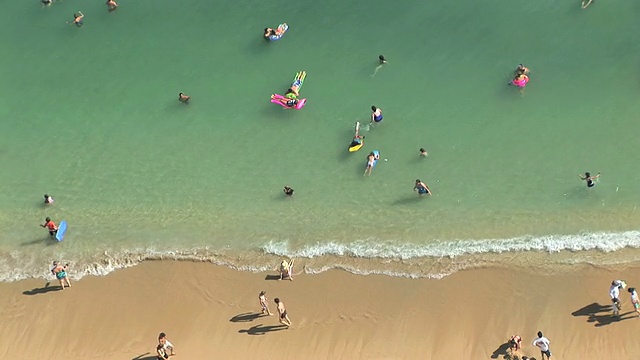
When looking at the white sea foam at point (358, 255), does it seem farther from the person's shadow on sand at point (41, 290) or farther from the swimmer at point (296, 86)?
the swimmer at point (296, 86)

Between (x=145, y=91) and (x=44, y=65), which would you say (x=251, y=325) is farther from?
(x=44, y=65)

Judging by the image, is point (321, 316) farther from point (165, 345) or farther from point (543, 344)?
point (543, 344)

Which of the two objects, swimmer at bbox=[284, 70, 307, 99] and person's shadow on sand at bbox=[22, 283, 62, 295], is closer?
person's shadow on sand at bbox=[22, 283, 62, 295]

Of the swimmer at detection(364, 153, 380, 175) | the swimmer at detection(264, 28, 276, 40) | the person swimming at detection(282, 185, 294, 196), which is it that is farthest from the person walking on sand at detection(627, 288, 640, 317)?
the swimmer at detection(264, 28, 276, 40)

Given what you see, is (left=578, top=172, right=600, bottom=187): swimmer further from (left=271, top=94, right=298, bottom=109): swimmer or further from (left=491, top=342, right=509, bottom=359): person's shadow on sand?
(left=271, top=94, right=298, bottom=109): swimmer

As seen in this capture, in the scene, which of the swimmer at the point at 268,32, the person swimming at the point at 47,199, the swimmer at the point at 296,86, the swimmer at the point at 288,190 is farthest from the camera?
the swimmer at the point at 268,32

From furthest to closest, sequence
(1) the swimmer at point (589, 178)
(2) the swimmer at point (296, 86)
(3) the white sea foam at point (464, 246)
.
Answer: (2) the swimmer at point (296, 86)
(1) the swimmer at point (589, 178)
(3) the white sea foam at point (464, 246)

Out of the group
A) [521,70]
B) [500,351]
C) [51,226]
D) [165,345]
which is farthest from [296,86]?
[500,351]

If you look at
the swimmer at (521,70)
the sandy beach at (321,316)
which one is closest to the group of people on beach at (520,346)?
the sandy beach at (321,316)
